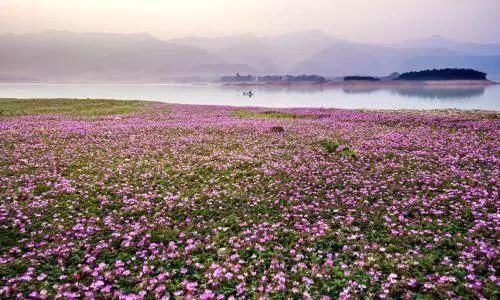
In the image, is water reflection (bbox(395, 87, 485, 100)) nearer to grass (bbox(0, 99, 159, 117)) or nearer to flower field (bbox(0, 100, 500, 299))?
grass (bbox(0, 99, 159, 117))

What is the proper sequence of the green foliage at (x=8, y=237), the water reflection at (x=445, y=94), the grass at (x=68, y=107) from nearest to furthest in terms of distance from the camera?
1. the green foliage at (x=8, y=237)
2. the grass at (x=68, y=107)
3. the water reflection at (x=445, y=94)

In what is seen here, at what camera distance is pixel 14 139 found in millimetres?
23453

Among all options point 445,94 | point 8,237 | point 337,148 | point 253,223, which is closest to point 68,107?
point 337,148

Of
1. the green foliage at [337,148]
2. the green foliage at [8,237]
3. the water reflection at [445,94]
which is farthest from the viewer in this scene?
the water reflection at [445,94]

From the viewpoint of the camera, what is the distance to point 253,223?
10156 millimetres

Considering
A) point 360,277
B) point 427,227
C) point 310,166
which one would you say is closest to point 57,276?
point 360,277

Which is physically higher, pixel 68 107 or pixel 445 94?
pixel 445 94

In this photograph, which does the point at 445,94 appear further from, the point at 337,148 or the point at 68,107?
the point at 337,148

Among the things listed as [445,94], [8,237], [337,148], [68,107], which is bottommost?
[8,237]

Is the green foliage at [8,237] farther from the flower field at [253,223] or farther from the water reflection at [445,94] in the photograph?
the water reflection at [445,94]

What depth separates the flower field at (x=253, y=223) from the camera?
726cm

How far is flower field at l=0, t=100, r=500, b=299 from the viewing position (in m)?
7.26

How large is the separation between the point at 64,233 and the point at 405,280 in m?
8.84

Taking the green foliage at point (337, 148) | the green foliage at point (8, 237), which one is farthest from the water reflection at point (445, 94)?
the green foliage at point (8, 237)
